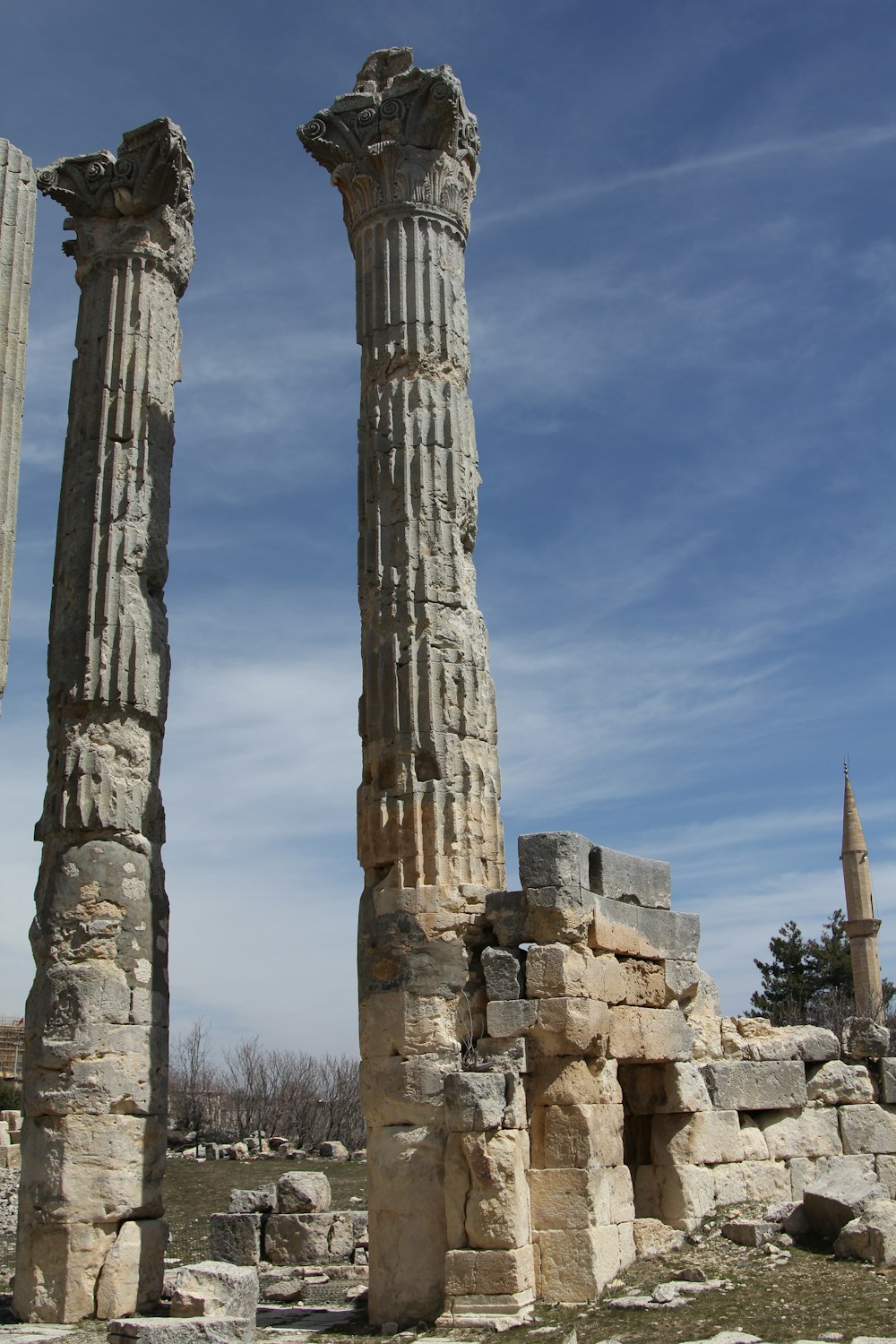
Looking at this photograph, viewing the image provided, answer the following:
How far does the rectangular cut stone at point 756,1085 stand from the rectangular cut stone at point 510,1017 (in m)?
2.77

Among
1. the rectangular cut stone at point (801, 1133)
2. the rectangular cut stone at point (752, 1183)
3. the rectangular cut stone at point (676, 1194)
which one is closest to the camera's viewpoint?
the rectangular cut stone at point (676, 1194)

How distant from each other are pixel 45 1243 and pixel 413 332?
8.50 m

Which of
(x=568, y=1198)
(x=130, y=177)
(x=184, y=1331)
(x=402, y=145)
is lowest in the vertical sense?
(x=184, y=1331)

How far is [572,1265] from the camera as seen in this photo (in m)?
10.6

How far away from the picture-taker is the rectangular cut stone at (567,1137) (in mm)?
10875

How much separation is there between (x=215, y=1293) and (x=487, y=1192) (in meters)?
2.31

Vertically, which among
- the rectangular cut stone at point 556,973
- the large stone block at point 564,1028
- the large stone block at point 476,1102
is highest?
the rectangular cut stone at point 556,973

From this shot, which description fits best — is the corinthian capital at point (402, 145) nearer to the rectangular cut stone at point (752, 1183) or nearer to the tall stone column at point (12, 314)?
the tall stone column at point (12, 314)

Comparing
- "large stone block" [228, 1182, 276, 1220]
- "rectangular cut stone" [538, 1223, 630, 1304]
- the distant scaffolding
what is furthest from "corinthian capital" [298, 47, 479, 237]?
the distant scaffolding

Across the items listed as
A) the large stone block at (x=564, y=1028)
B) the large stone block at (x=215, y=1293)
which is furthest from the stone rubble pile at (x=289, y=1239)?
the large stone block at (x=564, y=1028)

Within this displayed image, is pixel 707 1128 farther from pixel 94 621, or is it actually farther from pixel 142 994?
pixel 94 621

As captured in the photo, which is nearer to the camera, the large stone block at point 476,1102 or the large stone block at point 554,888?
the large stone block at point 476,1102

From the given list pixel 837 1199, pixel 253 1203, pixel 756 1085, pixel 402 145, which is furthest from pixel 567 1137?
pixel 402 145

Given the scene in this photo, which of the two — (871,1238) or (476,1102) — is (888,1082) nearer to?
(871,1238)
